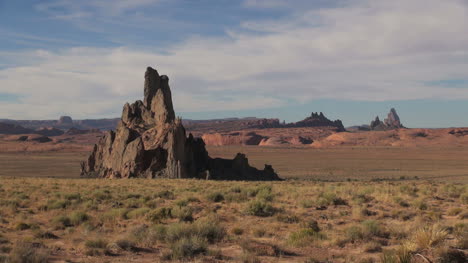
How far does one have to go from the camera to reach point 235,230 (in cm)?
1317

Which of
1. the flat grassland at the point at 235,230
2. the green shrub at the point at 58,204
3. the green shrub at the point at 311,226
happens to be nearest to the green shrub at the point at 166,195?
the flat grassland at the point at 235,230

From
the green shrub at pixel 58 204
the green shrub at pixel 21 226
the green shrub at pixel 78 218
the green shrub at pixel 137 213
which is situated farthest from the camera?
the green shrub at pixel 58 204

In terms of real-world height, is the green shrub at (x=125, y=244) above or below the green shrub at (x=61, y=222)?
above

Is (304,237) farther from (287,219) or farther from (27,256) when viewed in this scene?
(27,256)

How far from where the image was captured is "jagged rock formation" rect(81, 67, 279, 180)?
1558 inches

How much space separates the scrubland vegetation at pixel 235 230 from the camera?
9.85 m

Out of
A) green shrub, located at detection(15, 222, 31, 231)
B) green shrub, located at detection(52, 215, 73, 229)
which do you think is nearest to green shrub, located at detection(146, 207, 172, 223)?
green shrub, located at detection(52, 215, 73, 229)

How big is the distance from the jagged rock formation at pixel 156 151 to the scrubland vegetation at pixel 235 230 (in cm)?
1745

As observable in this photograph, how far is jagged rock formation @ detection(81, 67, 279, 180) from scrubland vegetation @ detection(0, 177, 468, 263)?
17446 millimetres

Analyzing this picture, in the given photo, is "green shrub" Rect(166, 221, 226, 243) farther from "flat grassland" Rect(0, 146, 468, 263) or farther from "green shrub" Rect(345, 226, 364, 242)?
"green shrub" Rect(345, 226, 364, 242)

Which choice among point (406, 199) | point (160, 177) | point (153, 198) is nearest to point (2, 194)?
point (153, 198)

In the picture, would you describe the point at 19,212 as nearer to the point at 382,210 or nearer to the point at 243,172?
the point at 382,210

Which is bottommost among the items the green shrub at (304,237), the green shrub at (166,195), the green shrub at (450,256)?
the green shrub at (166,195)

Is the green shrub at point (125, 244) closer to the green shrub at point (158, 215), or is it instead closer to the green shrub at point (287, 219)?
the green shrub at point (158, 215)
